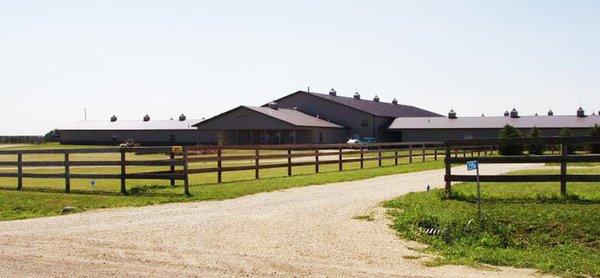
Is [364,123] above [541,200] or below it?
above

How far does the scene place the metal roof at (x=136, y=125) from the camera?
85.2m

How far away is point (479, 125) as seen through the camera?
6869cm

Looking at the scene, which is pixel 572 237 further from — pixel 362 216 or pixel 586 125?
pixel 586 125

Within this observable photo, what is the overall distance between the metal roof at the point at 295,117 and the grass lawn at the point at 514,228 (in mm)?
48942

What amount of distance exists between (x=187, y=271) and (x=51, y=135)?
350 feet

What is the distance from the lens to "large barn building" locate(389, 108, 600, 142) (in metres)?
64.8

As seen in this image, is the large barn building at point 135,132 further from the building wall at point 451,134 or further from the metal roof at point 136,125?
the building wall at point 451,134

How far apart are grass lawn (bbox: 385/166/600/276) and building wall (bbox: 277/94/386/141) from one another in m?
57.0

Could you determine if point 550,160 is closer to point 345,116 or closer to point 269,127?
point 269,127

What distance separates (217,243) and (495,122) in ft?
206

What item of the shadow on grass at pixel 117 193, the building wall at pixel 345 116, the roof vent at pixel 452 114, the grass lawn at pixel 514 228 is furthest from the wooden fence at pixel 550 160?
the roof vent at pixel 452 114

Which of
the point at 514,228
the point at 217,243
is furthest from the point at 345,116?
the point at 217,243

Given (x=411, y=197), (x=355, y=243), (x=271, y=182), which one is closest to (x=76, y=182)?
(x=271, y=182)

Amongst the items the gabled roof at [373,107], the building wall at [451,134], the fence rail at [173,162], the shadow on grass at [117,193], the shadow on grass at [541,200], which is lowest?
the shadow on grass at [117,193]
